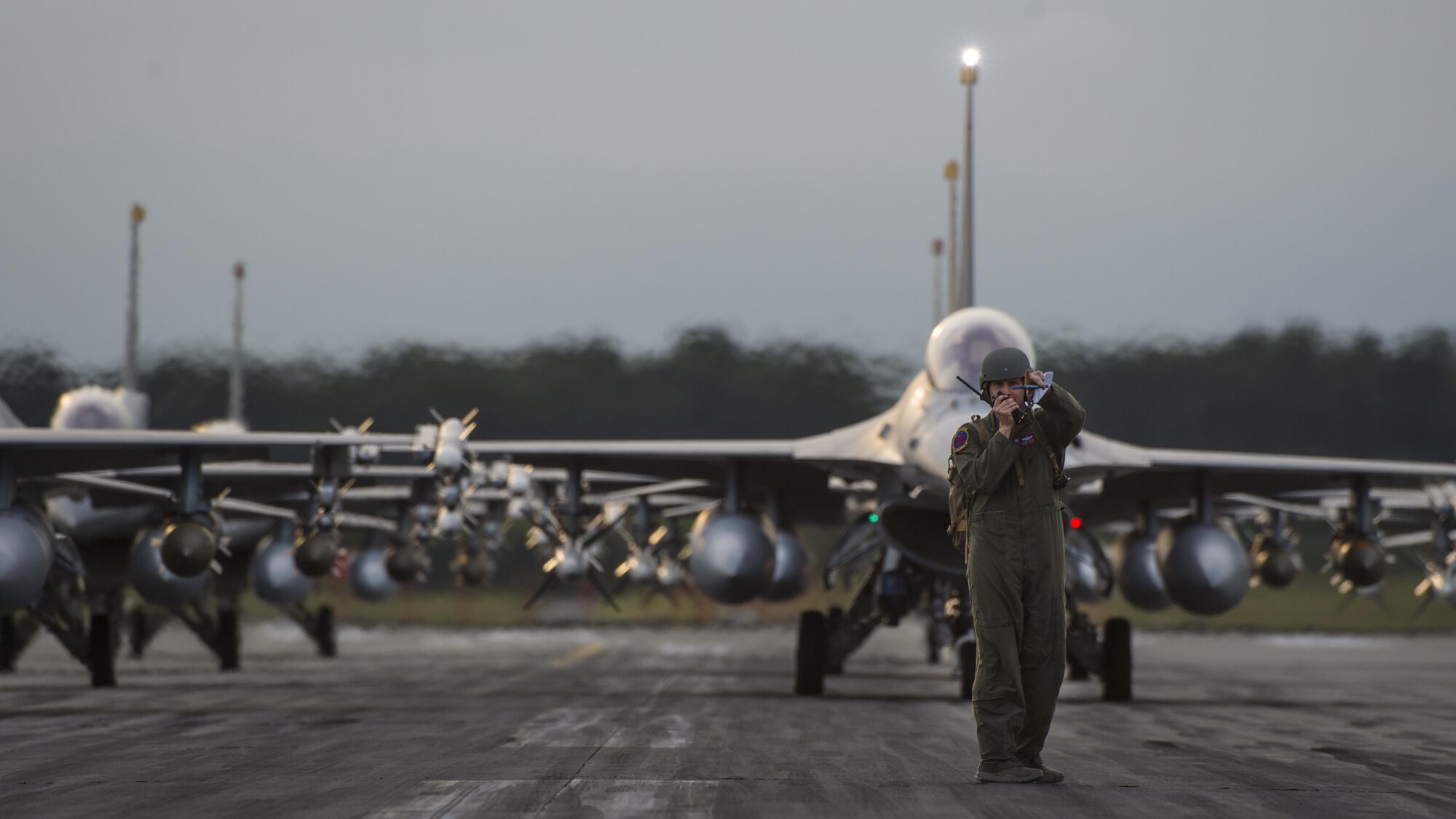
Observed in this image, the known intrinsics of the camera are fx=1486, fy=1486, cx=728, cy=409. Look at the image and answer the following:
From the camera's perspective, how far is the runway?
22.8 feet

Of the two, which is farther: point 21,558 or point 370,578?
point 370,578

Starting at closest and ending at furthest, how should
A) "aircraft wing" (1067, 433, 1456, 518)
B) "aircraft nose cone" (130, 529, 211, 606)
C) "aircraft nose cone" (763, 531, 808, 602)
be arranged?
"aircraft wing" (1067, 433, 1456, 518), "aircraft nose cone" (130, 529, 211, 606), "aircraft nose cone" (763, 531, 808, 602)

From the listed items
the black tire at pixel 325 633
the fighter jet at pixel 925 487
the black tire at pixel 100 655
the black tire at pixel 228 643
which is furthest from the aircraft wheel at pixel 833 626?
the black tire at pixel 325 633

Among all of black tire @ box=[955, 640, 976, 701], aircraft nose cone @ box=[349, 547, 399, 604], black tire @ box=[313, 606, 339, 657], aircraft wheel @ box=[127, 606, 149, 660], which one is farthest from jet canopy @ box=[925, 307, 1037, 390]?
aircraft wheel @ box=[127, 606, 149, 660]

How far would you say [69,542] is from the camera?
1684cm

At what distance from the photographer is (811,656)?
1611cm

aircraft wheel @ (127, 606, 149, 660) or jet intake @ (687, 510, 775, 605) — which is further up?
jet intake @ (687, 510, 775, 605)

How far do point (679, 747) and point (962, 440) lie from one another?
10.2 ft

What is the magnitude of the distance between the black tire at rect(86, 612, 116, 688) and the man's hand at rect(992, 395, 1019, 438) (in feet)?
47.9

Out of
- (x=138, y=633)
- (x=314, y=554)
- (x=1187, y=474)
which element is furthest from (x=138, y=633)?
(x=1187, y=474)

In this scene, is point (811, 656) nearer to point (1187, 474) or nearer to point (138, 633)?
point (1187, 474)

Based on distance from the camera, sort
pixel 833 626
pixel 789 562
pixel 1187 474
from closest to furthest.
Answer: pixel 833 626
pixel 1187 474
pixel 789 562

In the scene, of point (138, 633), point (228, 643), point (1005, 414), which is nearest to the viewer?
point (1005, 414)

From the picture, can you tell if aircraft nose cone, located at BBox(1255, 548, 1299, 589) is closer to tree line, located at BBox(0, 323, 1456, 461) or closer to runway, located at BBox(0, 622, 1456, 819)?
runway, located at BBox(0, 622, 1456, 819)
